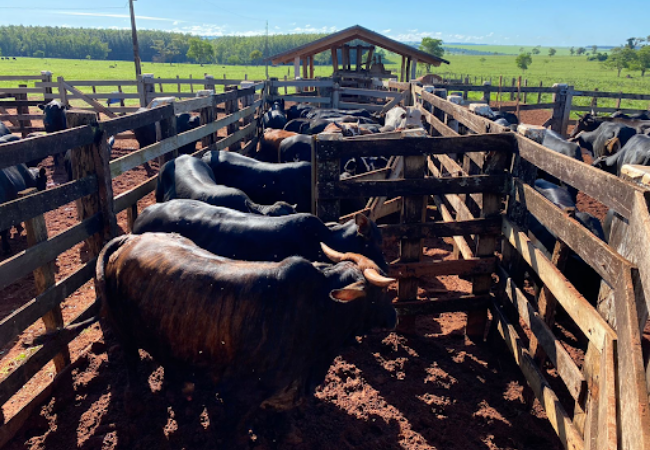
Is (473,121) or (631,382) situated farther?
(473,121)

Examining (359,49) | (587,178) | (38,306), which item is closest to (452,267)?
(587,178)

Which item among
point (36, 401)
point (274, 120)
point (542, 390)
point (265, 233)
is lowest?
point (36, 401)

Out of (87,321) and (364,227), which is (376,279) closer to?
(364,227)

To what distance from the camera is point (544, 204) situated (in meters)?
3.70

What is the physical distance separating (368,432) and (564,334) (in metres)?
2.76

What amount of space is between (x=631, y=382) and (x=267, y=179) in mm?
5855

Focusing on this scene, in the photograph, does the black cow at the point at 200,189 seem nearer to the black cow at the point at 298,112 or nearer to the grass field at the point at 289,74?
the black cow at the point at 298,112

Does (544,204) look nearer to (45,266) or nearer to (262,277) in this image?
(262,277)

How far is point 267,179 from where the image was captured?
7039 mm

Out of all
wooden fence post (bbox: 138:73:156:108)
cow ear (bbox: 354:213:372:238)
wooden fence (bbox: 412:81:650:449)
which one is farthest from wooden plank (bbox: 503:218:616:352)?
wooden fence post (bbox: 138:73:156:108)

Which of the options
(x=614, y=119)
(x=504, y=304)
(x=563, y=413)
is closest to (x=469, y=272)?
(x=504, y=304)

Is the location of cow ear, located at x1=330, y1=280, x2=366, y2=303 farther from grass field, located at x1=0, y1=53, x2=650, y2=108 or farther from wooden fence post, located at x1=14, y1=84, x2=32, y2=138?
grass field, located at x1=0, y1=53, x2=650, y2=108

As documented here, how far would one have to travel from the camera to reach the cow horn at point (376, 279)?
11.0 feet

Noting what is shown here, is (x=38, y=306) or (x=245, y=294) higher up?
(x=245, y=294)
